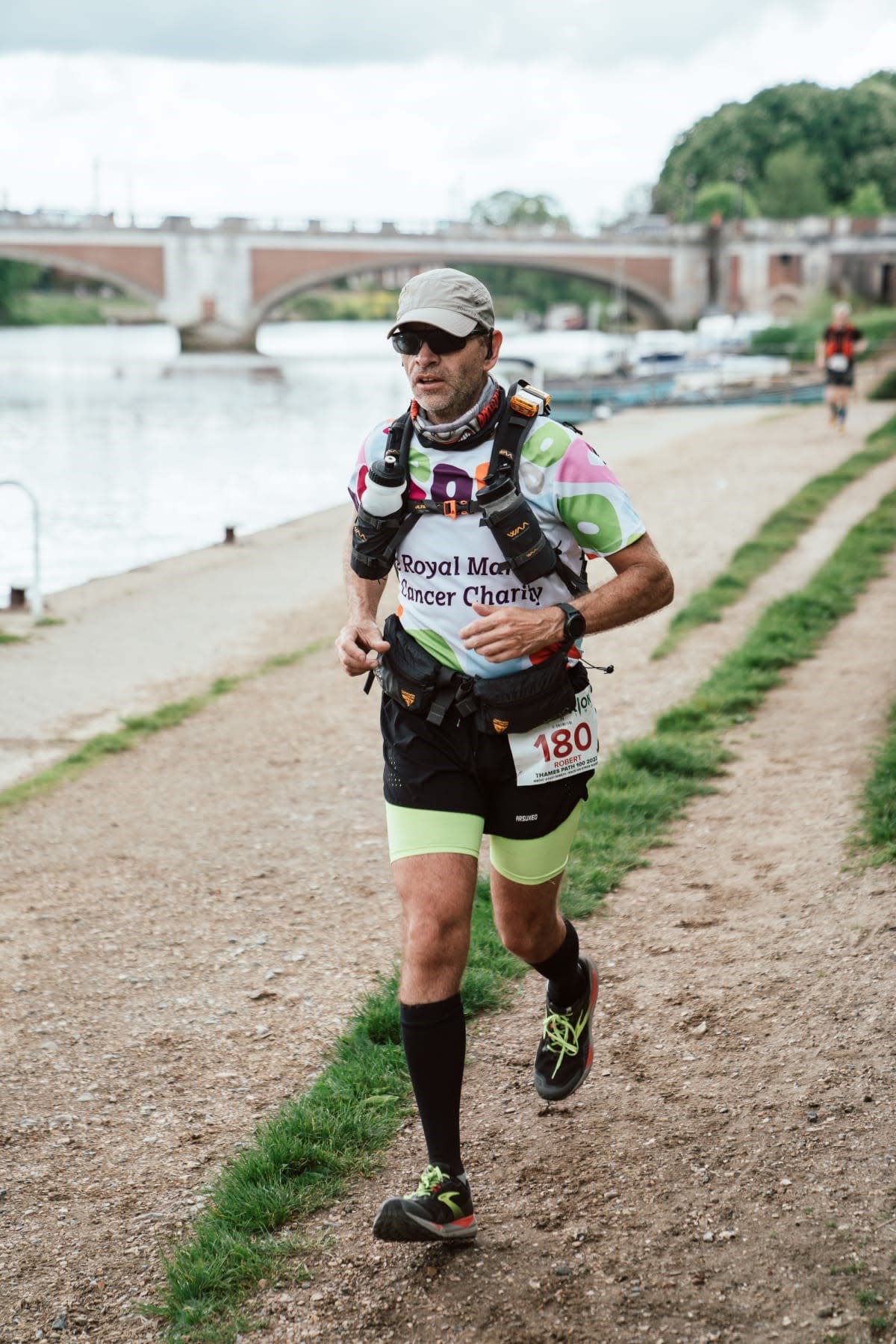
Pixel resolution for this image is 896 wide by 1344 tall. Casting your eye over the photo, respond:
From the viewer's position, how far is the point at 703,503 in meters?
17.5

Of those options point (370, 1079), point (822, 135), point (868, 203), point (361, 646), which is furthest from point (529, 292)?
point (361, 646)

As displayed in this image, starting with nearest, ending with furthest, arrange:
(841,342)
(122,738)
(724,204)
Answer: (122,738) → (841,342) → (724,204)

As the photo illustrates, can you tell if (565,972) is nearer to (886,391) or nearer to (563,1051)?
(563,1051)

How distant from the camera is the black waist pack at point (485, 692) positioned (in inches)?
133

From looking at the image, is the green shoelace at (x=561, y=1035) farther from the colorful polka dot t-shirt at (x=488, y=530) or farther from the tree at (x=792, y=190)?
the tree at (x=792, y=190)

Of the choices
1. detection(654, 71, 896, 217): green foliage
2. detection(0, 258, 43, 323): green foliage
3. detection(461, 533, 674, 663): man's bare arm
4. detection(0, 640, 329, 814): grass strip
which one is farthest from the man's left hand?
detection(654, 71, 896, 217): green foliage

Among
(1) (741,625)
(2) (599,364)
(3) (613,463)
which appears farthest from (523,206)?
(1) (741,625)

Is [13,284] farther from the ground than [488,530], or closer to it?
farther from the ground

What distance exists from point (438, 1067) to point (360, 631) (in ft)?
3.16

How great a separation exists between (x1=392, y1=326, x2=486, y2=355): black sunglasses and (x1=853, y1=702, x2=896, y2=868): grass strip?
2.89 meters

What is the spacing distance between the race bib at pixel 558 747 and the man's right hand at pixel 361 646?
36cm

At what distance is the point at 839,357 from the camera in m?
23.2

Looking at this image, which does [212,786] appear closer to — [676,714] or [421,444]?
[676,714]

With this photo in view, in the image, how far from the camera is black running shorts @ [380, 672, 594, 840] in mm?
3412
